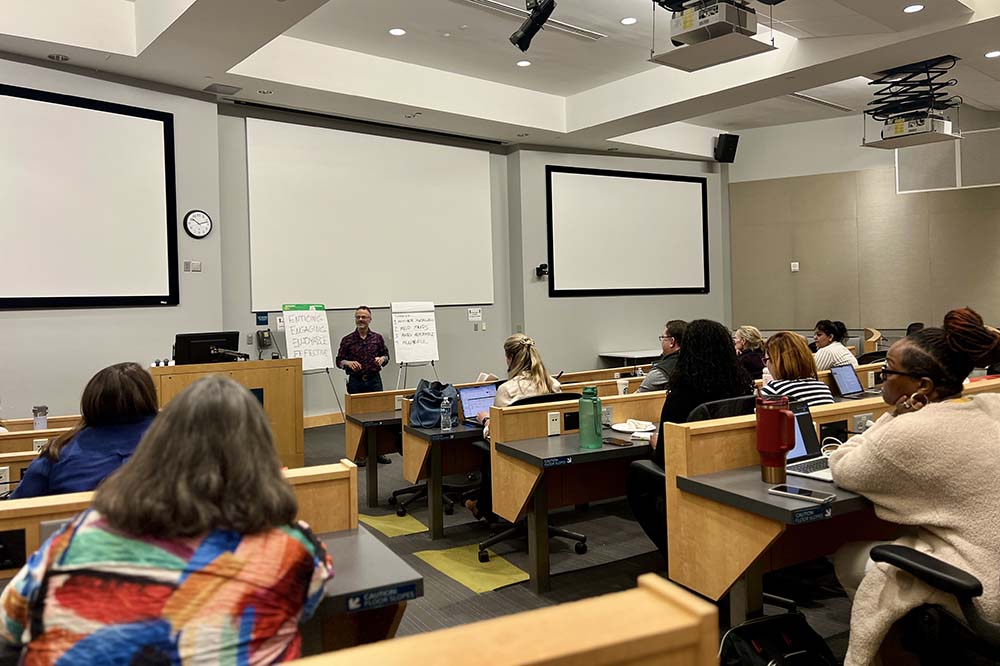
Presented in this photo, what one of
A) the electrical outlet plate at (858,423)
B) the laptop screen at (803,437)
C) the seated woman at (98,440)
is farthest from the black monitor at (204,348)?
the electrical outlet plate at (858,423)

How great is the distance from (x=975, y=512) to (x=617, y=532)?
2419 millimetres

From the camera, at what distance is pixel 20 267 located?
576 cm

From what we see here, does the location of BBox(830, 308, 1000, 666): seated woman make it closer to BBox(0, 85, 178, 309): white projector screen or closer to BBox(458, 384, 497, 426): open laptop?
BBox(458, 384, 497, 426): open laptop

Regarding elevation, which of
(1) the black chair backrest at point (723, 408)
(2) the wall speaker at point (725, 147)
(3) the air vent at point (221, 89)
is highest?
(2) the wall speaker at point (725, 147)

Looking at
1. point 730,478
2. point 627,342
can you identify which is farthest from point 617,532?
point 627,342

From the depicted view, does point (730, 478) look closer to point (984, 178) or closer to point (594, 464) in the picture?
point (594, 464)

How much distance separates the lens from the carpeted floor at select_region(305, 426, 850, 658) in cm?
320

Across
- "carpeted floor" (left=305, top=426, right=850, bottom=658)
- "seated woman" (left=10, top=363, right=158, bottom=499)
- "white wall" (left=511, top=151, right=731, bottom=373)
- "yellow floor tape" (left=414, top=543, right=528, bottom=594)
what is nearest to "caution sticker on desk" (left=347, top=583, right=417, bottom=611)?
"seated woman" (left=10, top=363, right=158, bottom=499)

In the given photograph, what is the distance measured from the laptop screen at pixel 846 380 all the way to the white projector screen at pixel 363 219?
475 centimetres

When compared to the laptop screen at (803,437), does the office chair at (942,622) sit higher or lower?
lower

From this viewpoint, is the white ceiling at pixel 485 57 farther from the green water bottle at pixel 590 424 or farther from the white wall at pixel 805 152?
the green water bottle at pixel 590 424

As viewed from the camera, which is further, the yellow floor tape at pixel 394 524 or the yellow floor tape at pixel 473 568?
the yellow floor tape at pixel 394 524

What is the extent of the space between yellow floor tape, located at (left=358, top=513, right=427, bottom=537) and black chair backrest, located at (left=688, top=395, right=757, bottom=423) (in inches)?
80.6

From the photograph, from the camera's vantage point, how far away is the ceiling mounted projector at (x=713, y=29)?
4535 millimetres
